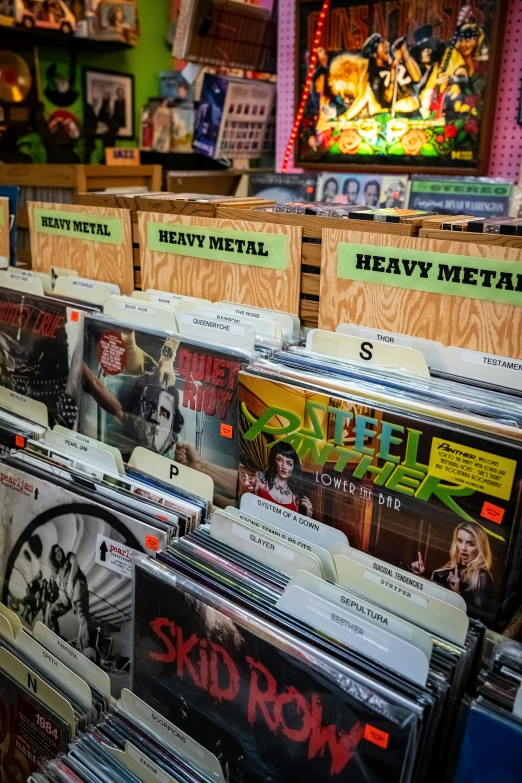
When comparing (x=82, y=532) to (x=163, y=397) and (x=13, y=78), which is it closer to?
(x=163, y=397)

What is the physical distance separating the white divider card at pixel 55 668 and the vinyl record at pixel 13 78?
3.21m

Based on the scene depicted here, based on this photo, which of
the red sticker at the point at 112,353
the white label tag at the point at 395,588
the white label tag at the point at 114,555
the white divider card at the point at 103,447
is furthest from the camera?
the red sticker at the point at 112,353

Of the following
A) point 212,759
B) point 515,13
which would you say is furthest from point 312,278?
point 515,13

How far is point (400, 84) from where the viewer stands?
101 inches

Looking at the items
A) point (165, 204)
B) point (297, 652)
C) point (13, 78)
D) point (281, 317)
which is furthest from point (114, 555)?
point (13, 78)

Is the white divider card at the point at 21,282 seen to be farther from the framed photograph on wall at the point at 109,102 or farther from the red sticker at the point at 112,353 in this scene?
the framed photograph on wall at the point at 109,102

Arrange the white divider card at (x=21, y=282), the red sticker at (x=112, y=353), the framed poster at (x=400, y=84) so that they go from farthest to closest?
the framed poster at (x=400, y=84) → the white divider card at (x=21, y=282) → the red sticker at (x=112, y=353)

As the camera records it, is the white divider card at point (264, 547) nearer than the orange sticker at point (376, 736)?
No

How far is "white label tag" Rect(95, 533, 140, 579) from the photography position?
3.64ft

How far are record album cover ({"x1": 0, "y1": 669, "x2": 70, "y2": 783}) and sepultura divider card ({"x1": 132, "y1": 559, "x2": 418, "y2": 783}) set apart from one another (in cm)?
19

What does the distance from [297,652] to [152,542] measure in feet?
1.17

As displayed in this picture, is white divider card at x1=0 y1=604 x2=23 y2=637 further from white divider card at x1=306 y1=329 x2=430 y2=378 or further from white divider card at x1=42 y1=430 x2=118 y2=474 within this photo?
white divider card at x1=306 y1=329 x2=430 y2=378

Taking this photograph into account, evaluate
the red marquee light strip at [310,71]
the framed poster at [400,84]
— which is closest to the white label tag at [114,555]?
the red marquee light strip at [310,71]

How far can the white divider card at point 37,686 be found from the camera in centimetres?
106
